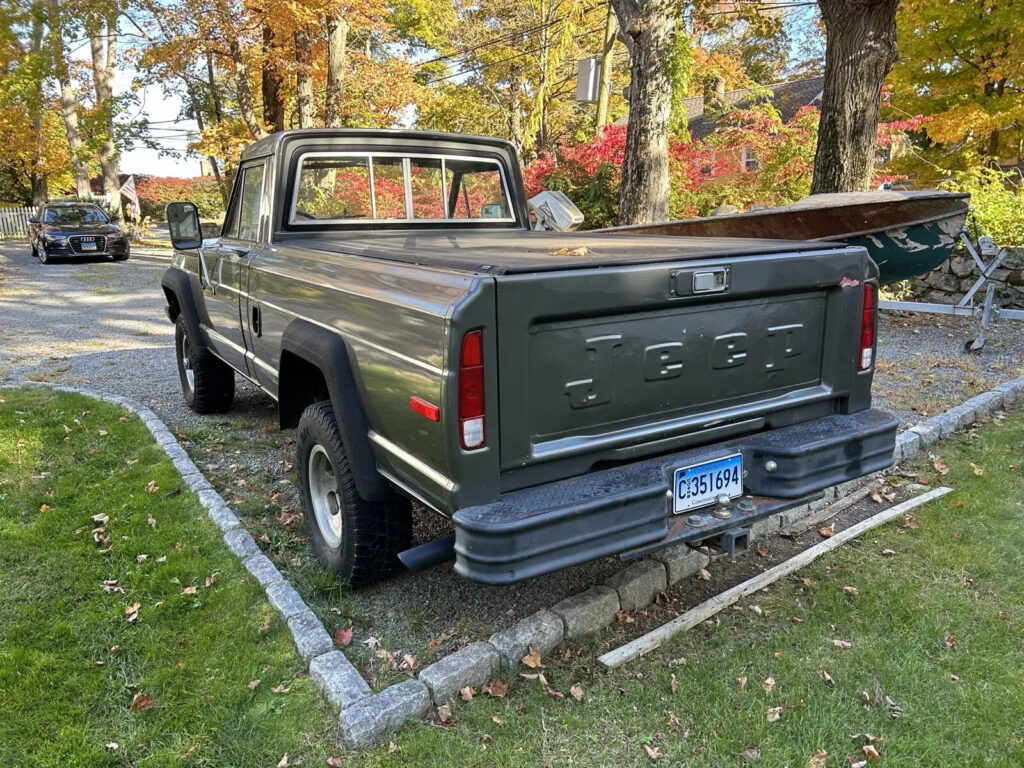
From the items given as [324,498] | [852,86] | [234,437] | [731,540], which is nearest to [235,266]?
[234,437]

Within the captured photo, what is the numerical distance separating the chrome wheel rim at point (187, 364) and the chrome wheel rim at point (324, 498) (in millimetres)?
2895

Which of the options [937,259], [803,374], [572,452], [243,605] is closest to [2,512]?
[243,605]

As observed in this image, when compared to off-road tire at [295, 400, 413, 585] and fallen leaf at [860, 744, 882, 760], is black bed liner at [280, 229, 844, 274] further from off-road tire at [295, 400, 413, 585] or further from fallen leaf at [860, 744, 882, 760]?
fallen leaf at [860, 744, 882, 760]

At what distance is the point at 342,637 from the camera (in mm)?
2977

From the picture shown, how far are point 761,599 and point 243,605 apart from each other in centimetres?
232

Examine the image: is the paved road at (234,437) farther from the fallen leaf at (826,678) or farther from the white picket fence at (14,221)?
the white picket fence at (14,221)

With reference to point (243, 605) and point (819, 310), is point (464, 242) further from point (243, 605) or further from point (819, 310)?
point (243, 605)

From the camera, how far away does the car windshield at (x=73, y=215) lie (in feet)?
61.9

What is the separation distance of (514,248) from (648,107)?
6778 mm

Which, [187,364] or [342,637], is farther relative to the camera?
[187,364]

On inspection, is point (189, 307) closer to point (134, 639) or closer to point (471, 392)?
point (134, 639)

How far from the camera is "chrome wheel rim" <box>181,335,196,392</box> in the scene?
596cm

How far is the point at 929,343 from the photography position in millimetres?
8195

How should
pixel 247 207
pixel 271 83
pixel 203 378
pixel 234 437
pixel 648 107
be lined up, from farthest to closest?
pixel 271 83 < pixel 648 107 < pixel 203 378 < pixel 234 437 < pixel 247 207
